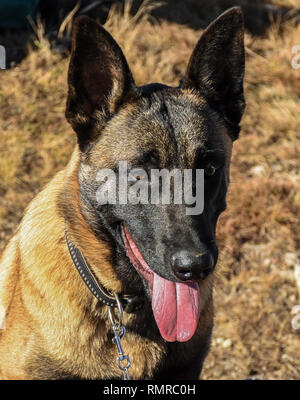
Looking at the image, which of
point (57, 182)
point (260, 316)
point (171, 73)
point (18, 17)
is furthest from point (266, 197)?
point (18, 17)

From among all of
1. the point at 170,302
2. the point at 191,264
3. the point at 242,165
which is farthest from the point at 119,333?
the point at 242,165

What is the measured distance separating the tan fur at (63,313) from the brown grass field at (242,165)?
105 centimetres

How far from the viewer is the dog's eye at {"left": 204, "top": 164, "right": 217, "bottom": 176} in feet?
7.75

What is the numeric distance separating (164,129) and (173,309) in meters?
0.79

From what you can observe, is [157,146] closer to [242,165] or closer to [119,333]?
[119,333]

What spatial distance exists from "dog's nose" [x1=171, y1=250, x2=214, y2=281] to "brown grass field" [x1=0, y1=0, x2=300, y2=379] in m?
1.21

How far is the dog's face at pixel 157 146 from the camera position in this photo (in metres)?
2.21

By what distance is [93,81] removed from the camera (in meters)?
2.40

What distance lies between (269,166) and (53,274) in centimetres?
278

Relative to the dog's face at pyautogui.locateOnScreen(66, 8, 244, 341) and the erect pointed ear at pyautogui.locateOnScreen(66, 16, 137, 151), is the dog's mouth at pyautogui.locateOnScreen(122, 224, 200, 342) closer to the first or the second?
the dog's face at pyautogui.locateOnScreen(66, 8, 244, 341)

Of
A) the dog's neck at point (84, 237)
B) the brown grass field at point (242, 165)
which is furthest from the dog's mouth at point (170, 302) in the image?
the brown grass field at point (242, 165)

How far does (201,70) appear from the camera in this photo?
2.49m

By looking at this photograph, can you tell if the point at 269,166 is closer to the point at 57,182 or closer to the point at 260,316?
the point at 260,316

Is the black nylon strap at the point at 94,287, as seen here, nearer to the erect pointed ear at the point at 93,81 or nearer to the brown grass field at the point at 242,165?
the erect pointed ear at the point at 93,81
